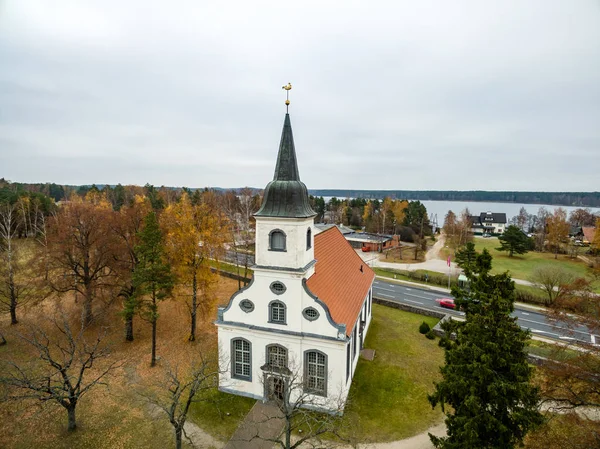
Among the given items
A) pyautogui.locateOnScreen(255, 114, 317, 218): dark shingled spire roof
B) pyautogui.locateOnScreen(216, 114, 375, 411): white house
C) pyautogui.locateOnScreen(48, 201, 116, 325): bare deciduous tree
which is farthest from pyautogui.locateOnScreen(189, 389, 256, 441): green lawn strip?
pyautogui.locateOnScreen(48, 201, 116, 325): bare deciduous tree

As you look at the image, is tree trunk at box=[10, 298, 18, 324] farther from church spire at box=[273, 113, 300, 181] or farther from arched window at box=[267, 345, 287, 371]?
church spire at box=[273, 113, 300, 181]

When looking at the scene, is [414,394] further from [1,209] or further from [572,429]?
[1,209]

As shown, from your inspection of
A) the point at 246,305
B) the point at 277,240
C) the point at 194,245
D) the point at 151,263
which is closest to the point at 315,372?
the point at 246,305

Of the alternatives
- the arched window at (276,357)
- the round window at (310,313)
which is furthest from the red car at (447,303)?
the arched window at (276,357)

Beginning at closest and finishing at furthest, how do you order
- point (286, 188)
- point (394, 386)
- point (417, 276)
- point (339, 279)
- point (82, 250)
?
point (286, 188), point (394, 386), point (339, 279), point (82, 250), point (417, 276)

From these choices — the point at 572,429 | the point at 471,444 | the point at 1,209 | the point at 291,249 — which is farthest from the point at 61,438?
the point at 1,209

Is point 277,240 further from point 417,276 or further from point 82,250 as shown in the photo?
point 417,276
